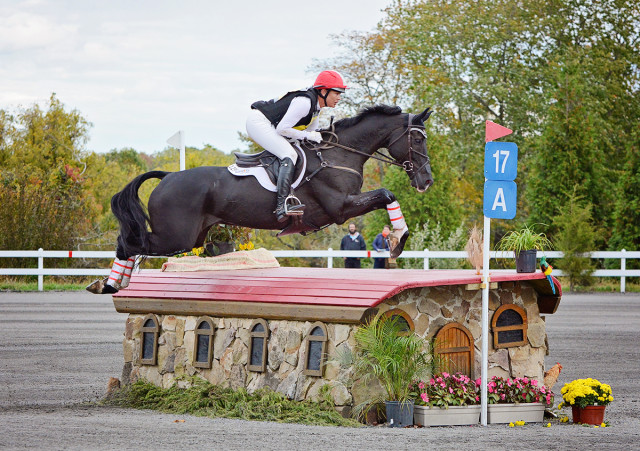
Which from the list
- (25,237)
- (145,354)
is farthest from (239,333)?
(25,237)

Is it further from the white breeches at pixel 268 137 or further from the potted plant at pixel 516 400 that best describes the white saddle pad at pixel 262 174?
the potted plant at pixel 516 400

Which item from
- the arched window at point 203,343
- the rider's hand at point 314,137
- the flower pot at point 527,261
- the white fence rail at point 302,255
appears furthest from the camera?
the white fence rail at point 302,255

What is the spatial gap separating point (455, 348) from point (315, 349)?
1258 mm

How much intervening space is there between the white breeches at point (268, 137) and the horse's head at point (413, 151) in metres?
0.95

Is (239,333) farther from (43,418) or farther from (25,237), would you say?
(25,237)

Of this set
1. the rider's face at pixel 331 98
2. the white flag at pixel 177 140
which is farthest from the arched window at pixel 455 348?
the white flag at pixel 177 140

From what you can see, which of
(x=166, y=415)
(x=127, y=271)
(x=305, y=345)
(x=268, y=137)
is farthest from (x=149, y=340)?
(x=268, y=137)

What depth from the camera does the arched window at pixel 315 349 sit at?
6789mm

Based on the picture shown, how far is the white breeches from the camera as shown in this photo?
7.12 meters

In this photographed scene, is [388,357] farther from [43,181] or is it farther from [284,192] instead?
[43,181]

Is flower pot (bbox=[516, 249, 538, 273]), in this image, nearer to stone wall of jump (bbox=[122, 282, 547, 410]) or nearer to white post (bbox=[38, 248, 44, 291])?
stone wall of jump (bbox=[122, 282, 547, 410])

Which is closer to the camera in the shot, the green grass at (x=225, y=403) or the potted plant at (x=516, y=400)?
the green grass at (x=225, y=403)

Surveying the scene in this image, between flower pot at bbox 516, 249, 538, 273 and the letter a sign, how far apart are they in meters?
0.66

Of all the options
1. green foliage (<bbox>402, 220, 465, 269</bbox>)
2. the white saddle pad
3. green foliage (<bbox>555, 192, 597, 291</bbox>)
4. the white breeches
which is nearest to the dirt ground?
the white saddle pad
